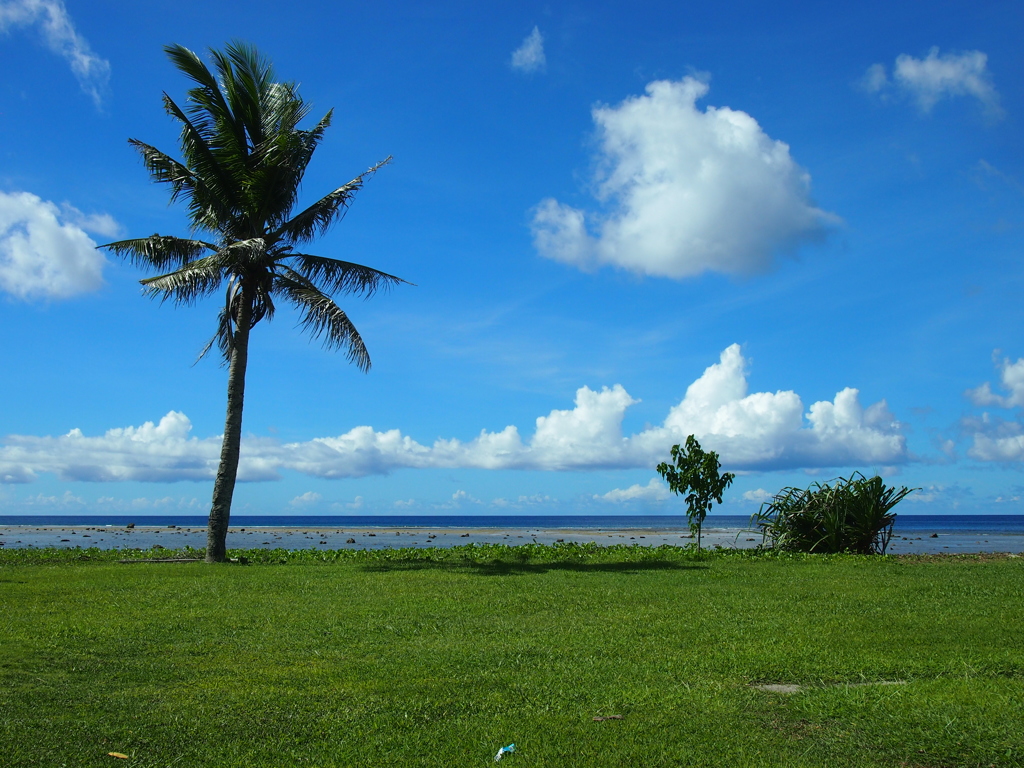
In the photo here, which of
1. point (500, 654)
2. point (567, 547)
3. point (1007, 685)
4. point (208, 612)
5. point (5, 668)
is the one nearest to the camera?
point (1007, 685)

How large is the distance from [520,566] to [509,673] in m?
9.83

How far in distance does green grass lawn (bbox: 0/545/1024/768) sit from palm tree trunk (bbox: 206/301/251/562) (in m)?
4.22

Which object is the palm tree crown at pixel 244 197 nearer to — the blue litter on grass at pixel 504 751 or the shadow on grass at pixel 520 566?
the shadow on grass at pixel 520 566

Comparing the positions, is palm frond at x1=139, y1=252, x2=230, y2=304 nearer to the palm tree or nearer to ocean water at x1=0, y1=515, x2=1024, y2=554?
the palm tree

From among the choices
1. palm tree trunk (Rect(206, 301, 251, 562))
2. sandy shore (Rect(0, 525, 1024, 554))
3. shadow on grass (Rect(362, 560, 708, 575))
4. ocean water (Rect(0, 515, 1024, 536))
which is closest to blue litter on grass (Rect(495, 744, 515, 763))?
shadow on grass (Rect(362, 560, 708, 575))

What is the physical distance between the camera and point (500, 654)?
7.60 m

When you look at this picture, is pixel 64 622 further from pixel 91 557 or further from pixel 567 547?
pixel 567 547

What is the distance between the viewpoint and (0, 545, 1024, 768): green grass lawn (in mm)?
4973

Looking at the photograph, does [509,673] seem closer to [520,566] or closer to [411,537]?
[520,566]

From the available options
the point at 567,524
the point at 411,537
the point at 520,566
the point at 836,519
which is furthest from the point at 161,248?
the point at 567,524

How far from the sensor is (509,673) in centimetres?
683

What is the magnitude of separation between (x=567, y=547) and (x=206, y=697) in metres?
15.9

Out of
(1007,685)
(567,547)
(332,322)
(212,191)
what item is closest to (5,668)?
(1007,685)

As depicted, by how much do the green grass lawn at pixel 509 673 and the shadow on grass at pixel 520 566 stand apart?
2.55m
